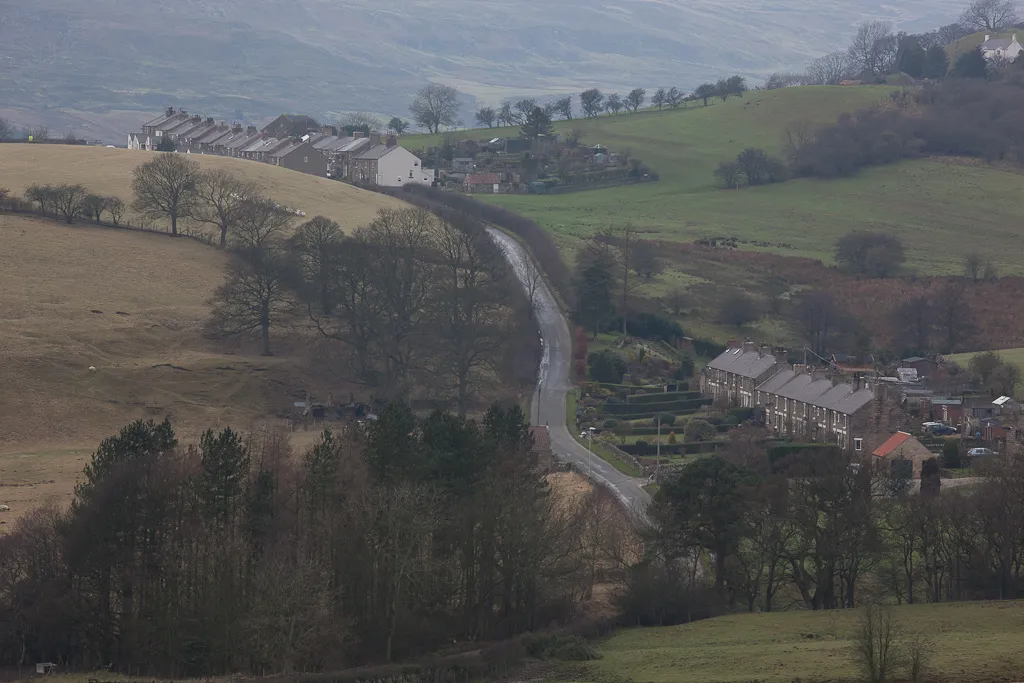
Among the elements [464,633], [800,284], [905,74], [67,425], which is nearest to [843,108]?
[905,74]

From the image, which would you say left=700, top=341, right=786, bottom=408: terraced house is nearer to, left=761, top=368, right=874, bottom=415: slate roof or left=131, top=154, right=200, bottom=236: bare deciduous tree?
left=761, top=368, right=874, bottom=415: slate roof

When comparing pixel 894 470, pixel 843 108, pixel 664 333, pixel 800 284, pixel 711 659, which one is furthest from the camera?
pixel 843 108

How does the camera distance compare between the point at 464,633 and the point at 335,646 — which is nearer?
the point at 335,646

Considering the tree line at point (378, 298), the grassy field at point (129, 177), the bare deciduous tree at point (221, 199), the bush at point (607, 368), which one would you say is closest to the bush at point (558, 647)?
the tree line at point (378, 298)

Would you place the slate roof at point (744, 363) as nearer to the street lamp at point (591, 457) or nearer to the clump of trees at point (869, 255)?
the street lamp at point (591, 457)

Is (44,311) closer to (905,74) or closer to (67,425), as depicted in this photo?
(67,425)

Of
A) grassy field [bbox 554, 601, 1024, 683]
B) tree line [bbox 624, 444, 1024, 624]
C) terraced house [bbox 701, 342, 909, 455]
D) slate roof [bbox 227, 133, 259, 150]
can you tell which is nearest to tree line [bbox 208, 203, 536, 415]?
terraced house [bbox 701, 342, 909, 455]
